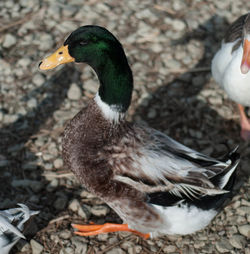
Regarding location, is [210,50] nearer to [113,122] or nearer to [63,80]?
[63,80]

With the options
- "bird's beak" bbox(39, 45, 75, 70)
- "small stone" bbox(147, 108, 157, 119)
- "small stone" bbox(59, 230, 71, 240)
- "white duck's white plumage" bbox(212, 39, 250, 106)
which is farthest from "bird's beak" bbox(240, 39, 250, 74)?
"small stone" bbox(59, 230, 71, 240)

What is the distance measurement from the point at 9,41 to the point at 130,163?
98.1 inches

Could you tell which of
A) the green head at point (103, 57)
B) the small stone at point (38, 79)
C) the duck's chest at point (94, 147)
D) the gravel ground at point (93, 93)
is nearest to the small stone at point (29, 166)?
the gravel ground at point (93, 93)

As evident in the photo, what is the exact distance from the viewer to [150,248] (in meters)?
3.44

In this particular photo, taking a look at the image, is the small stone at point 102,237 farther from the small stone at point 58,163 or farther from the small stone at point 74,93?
the small stone at point 74,93

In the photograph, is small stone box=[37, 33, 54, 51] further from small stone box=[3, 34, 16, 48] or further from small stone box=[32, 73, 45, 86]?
small stone box=[32, 73, 45, 86]

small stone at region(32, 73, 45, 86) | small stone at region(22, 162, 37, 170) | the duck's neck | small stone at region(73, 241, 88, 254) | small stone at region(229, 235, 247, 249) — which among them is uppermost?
the duck's neck

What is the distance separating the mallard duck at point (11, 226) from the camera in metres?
3.02

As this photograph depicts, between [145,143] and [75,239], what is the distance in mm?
951

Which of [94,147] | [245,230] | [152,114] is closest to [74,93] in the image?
[152,114]

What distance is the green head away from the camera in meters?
2.86

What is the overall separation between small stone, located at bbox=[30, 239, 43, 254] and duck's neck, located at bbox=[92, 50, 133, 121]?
112cm

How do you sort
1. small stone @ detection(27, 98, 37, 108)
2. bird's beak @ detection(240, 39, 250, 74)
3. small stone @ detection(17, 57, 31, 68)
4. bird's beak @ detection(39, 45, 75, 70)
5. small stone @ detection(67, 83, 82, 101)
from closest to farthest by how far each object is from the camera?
bird's beak @ detection(39, 45, 75, 70) → bird's beak @ detection(240, 39, 250, 74) → small stone @ detection(27, 98, 37, 108) → small stone @ detection(67, 83, 82, 101) → small stone @ detection(17, 57, 31, 68)

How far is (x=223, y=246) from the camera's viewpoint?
339cm
